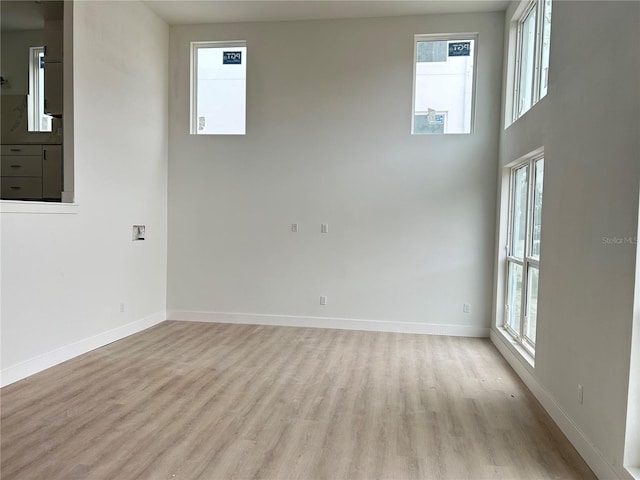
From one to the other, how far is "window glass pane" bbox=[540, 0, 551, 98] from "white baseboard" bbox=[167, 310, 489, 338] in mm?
2872

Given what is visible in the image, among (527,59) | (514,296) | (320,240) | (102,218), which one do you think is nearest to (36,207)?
(102,218)

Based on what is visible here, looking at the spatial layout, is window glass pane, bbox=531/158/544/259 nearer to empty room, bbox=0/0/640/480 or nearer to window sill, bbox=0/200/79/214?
empty room, bbox=0/0/640/480

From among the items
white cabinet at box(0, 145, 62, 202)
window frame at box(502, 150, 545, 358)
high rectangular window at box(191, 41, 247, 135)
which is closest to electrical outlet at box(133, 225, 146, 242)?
white cabinet at box(0, 145, 62, 202)

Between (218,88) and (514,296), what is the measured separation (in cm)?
454

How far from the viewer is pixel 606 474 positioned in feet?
6.98

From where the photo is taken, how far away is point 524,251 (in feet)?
13.0

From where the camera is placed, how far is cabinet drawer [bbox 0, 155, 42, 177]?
176 inches

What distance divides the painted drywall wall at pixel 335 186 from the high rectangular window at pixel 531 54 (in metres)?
0.46

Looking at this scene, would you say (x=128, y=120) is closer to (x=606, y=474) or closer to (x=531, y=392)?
(x=531, y=392)

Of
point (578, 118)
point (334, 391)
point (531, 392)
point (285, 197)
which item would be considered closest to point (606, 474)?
point (531, 392)

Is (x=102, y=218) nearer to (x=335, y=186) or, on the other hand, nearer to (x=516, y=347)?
(x=335, y=186)

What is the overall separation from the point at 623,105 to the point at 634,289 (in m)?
0.92

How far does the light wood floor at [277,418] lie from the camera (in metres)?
2.27

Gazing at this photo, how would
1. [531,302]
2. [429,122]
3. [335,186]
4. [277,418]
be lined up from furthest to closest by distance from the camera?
[335,186]
[429,122]
[531,302]
[277,418]
